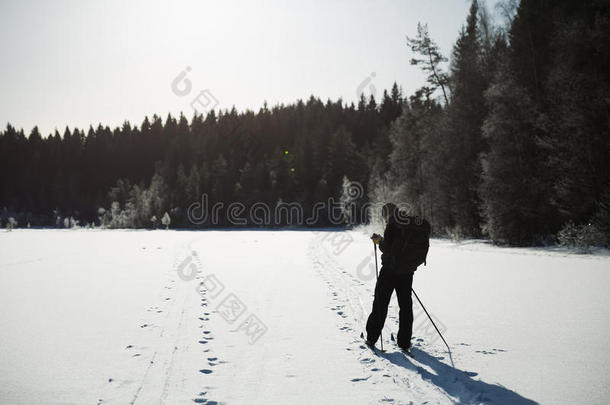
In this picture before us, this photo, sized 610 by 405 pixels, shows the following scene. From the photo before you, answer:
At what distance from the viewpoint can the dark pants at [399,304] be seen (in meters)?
4.98

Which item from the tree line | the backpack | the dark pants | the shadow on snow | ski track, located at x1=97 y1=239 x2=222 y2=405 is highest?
the tree line

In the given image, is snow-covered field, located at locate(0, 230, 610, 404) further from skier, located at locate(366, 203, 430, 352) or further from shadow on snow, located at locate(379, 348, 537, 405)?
skier, located at locate(366, 203, 430, 352)

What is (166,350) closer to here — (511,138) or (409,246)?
(409,246)

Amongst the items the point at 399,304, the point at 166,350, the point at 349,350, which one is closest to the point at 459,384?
the point at 399,304

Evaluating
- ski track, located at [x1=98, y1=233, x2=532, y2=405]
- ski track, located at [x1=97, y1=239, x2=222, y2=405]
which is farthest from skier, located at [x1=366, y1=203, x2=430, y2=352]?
ski track, located at [x1=97, y1=239, x2=222, y2=405]

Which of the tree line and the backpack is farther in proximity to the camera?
the tree line

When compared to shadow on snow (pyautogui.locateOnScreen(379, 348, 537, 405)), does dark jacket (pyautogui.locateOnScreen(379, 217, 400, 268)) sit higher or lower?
higher

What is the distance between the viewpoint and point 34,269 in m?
12.4

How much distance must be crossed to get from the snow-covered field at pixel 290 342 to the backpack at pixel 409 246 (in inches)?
46.9

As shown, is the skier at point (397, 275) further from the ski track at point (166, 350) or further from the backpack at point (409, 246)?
the ski track at point (166, 350)

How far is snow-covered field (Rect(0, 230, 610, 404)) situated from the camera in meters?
3.73

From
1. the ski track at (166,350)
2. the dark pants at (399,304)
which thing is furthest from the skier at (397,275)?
the ski track at (166,350)

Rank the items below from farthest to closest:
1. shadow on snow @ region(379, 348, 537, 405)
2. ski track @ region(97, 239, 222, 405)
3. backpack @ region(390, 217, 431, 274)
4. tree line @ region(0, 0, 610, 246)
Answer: tree line @ region(0, 0, 610, 246)
backpack @ region(390, 217, 431, 274)
ski track @ region(97, 239, 222, 405)
shadow on snow @ region(379, 348, 537, 405)

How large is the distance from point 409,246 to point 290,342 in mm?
2223
